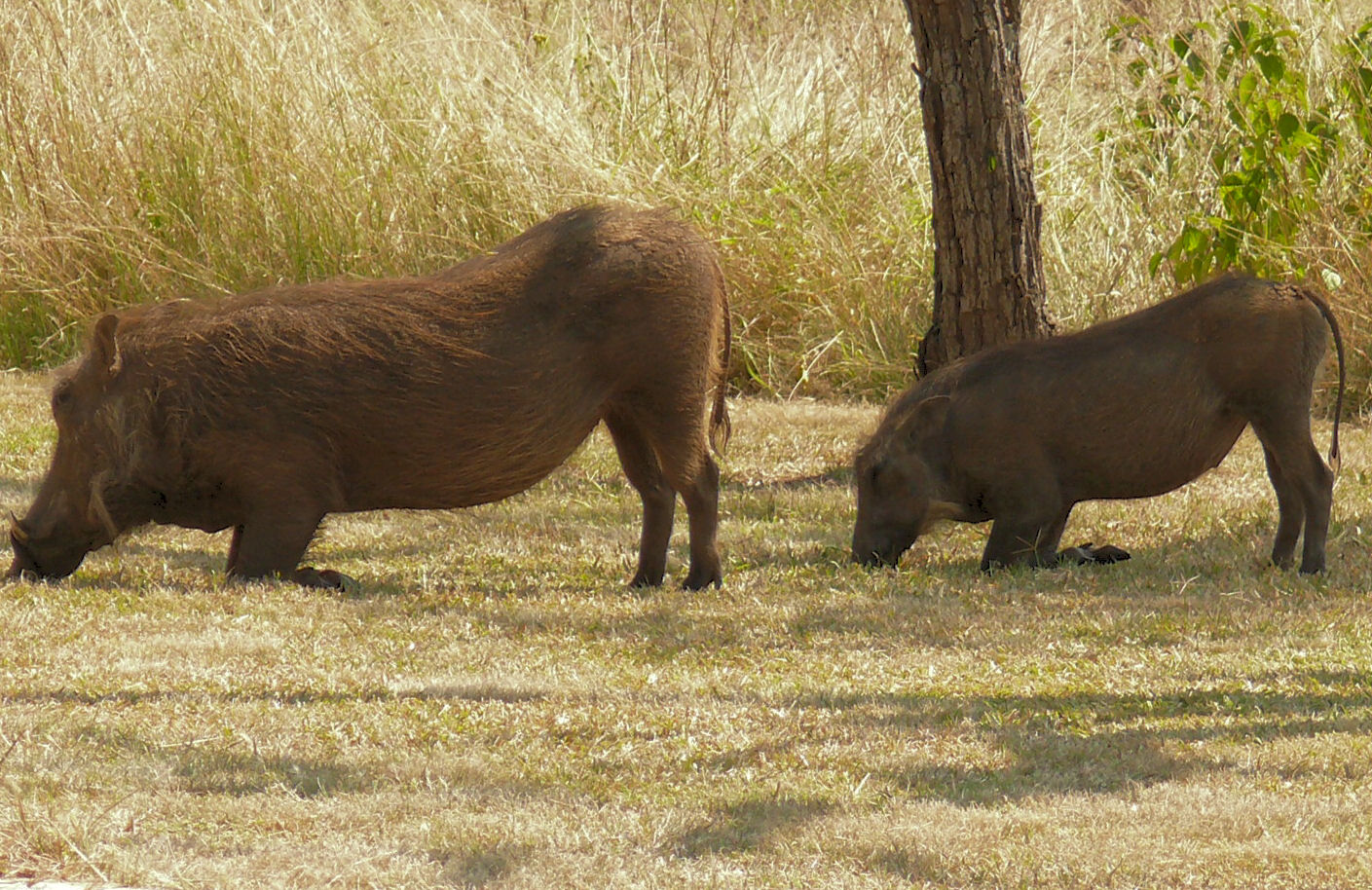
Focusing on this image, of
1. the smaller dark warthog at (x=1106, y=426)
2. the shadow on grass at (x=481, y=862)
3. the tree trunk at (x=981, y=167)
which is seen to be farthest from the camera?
the tree trunk at (x=981, y=167)

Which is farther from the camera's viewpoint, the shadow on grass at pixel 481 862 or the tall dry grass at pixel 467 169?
Answer: the tall dry grass at pixel 467 169

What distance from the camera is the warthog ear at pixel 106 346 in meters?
6.22

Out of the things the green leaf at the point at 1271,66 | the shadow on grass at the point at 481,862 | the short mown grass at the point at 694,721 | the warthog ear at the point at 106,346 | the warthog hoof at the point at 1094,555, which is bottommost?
the warthog hoof at the point at 1094,555

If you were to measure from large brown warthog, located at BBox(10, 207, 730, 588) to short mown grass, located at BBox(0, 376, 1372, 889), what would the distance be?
28 centimetres

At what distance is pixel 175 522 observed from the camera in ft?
20.6

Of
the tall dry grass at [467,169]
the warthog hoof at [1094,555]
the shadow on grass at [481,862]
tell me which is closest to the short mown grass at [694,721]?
the shadow on grass at [481,862]

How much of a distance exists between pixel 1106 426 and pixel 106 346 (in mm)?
3584

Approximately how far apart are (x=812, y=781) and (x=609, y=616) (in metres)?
1.85

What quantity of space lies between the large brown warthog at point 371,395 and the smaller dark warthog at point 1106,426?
902mm

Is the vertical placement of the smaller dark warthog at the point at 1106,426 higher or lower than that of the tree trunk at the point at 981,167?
lower

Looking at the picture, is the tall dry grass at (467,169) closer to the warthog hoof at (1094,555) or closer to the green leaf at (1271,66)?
the green leaf at (1271,66)

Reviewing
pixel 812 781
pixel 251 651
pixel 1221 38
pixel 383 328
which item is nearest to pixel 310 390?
pixel 383 328

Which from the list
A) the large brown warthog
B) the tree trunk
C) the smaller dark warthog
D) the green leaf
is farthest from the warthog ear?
the green leaf

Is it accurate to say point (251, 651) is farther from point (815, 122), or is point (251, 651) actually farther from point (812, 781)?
point (815, 122)
